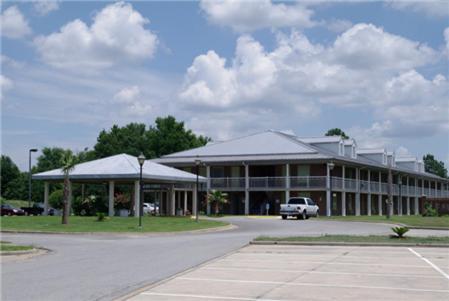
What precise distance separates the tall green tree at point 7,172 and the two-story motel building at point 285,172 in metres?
52.5

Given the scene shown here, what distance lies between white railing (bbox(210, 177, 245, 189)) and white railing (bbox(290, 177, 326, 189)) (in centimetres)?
499

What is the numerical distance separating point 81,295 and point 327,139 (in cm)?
5428

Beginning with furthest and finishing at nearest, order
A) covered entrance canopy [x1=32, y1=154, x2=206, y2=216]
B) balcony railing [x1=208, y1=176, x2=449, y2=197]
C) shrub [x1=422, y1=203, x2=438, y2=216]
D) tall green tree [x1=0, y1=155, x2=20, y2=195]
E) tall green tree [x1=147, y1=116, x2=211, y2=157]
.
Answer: tall green tree [x1=0, y1=155, x2=20, y2=195] < tall green tree [x1=147, y1=116, x2=211, y2=157] < balcony railing [x1=208, y1=176, x2=449, y2=197] < shrub [x1=422, y1=203, x2=438, y2=216] < covered entrance canopy [x1=32, y1=154, x2=206, y2=216]

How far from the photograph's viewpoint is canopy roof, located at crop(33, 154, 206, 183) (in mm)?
43609

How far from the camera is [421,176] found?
266ft

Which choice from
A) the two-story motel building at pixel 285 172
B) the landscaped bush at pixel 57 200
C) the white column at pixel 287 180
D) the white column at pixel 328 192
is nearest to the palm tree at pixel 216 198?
the two-story motel building at pixel 285 172

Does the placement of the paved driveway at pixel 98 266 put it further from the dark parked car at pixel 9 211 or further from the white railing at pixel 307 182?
the white railing at pixel 307 182

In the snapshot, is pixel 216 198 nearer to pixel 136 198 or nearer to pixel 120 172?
pixel 136 198

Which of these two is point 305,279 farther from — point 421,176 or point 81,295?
point 421,176

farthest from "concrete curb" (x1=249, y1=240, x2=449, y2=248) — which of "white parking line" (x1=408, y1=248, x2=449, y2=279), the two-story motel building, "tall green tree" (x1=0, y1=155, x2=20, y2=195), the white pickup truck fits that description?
"tall green tree" (x1=0, y1=155, x2=20, y2=195)

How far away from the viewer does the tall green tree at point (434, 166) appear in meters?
159

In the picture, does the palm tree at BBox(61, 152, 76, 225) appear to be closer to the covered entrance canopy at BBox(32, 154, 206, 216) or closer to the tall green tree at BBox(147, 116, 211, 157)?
the covered entrance canopy at BBox(32, 154, 206, 216)

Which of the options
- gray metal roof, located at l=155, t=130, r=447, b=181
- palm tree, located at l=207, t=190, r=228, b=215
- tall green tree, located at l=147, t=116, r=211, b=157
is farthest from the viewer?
tall green tree, located at l=147, t=116, r=211, b=157

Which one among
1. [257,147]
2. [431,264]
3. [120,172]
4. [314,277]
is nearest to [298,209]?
[120,172]
